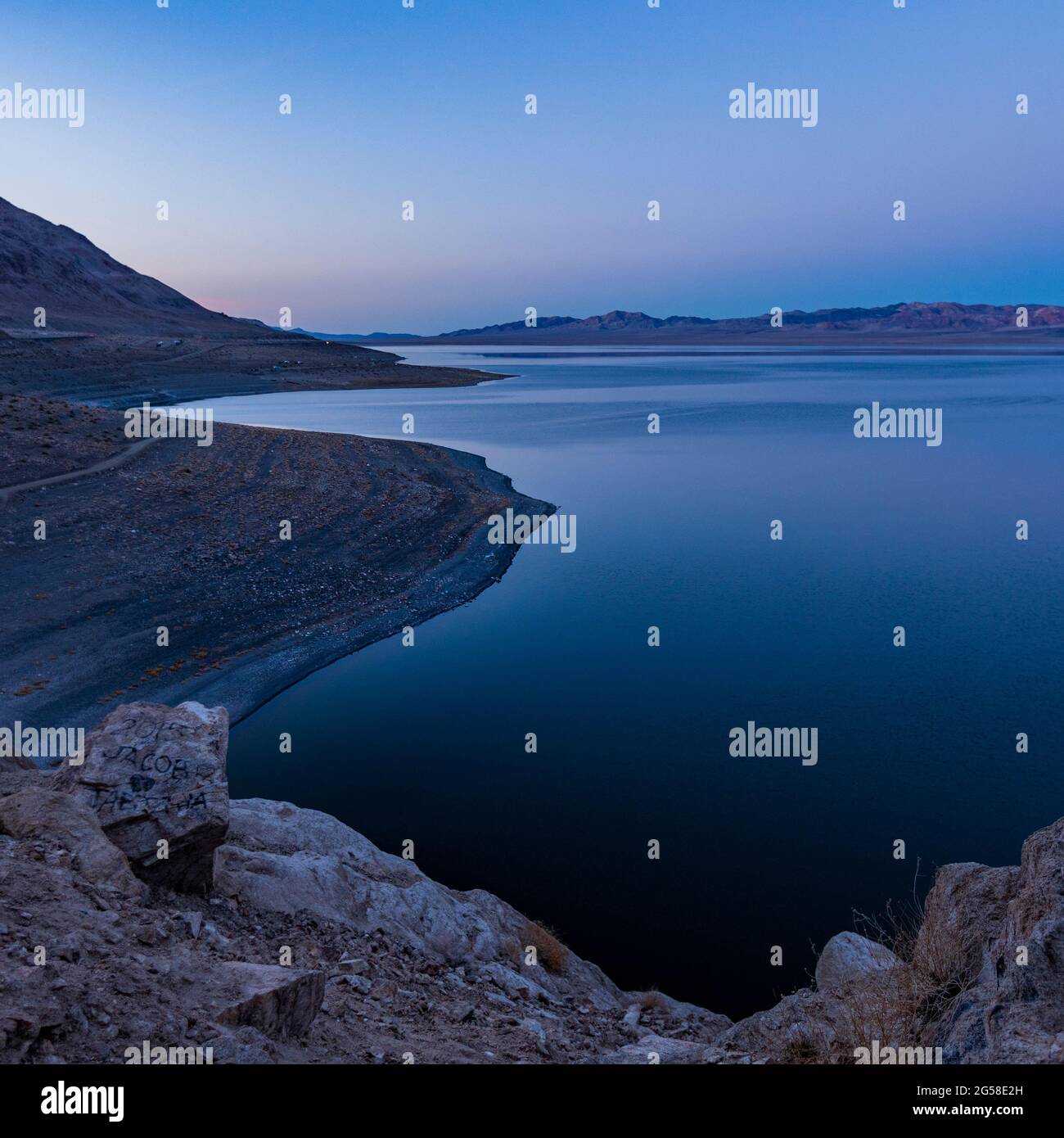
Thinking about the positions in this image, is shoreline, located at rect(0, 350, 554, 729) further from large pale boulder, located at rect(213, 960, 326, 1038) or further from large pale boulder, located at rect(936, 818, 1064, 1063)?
large pale boulder, located at rect(936, 818, 1064, 1063)

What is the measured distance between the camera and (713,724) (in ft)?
47.6

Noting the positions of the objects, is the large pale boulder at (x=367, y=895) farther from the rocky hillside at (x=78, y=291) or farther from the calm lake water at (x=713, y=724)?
the rocky hillside at (x=78, y=291)

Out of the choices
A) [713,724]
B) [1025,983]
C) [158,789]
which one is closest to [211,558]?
[713,724]

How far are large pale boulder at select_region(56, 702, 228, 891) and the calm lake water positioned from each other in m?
4.25

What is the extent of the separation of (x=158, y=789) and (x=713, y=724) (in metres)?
9.66

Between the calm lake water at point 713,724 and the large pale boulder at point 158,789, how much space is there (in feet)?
14.0

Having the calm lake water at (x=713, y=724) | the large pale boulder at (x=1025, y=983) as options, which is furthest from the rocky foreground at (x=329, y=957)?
the calm lake water at (x=713, y=724)

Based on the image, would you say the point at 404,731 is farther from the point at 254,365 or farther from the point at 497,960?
the point at 254,365

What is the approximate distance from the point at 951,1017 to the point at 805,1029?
107 centimetres

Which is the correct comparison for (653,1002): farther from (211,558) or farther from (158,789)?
(211,558)

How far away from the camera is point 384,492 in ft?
98.9

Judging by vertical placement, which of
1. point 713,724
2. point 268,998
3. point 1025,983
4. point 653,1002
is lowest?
point 653,1002

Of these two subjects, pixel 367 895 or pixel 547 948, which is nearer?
pixel 367 895

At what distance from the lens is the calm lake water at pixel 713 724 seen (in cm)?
1037
